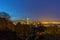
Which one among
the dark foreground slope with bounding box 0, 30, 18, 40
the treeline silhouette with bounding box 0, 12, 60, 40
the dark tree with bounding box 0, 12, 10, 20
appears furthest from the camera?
the dark tree with bounding box 0, 12, 10, 20

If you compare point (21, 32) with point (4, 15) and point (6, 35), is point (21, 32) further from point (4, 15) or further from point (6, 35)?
point (6, 35)

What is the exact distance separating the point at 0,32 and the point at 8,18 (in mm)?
2414

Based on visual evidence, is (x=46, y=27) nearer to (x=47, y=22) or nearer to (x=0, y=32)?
(x=47, y=22)

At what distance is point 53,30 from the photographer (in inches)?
506

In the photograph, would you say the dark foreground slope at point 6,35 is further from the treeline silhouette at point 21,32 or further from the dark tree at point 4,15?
the dark tree at point 4,15

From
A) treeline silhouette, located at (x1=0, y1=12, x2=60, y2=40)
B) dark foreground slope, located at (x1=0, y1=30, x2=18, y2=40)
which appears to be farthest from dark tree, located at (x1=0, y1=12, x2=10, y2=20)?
dark foreground slope, located at (x1=0, y1=30, x2=18, y2=40)

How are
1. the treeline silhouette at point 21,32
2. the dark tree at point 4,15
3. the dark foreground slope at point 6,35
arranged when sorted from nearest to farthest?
the dark foreground slope at point 6,35 < the treeline silhouette at point 21,32 < the dark tree at point 4,15

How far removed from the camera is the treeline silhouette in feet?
30.9

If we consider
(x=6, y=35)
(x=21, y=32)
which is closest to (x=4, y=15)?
(x=21, y=32)

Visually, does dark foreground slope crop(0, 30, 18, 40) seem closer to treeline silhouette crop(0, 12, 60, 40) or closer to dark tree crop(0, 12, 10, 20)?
treeline silhouette crop(0, 12, 60, 40)

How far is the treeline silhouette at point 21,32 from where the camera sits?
30.9 feet

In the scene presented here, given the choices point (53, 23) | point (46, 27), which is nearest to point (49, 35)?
point (46, 27)

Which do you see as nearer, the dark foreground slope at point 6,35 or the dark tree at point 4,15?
the dark foreground slope at point 6,35

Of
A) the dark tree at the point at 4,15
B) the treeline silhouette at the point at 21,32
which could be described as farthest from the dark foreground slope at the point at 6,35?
the dark tree at the point at 4,15
